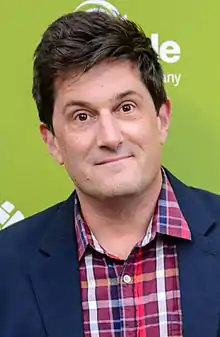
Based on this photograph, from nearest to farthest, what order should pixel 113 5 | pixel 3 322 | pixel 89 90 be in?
pixel 89 90
pixel 3 322
pixel 113 5

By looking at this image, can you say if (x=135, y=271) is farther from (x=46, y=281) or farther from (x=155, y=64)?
(x=155, y=64)

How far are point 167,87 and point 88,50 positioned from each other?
0.94 feet

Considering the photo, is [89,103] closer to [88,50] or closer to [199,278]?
[88,50]

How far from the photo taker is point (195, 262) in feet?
3.45

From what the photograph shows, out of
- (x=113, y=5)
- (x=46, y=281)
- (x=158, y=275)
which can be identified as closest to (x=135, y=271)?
(x=158, y=275)

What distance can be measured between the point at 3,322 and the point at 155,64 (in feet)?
1.70

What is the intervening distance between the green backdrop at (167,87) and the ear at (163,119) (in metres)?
0.14

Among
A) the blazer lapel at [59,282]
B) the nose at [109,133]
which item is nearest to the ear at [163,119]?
the nose at [109,133]

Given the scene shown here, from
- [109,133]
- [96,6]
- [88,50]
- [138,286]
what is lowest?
[138,286]

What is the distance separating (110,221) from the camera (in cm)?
110

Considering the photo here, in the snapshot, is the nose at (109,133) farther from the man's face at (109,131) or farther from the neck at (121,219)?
the neck at (121,219)

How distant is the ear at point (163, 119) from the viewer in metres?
1.08

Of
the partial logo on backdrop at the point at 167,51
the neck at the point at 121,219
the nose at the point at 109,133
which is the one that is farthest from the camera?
the partial logo on backdrop at the point at 167,51

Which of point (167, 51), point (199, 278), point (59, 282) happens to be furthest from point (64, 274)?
point (167, 51)
